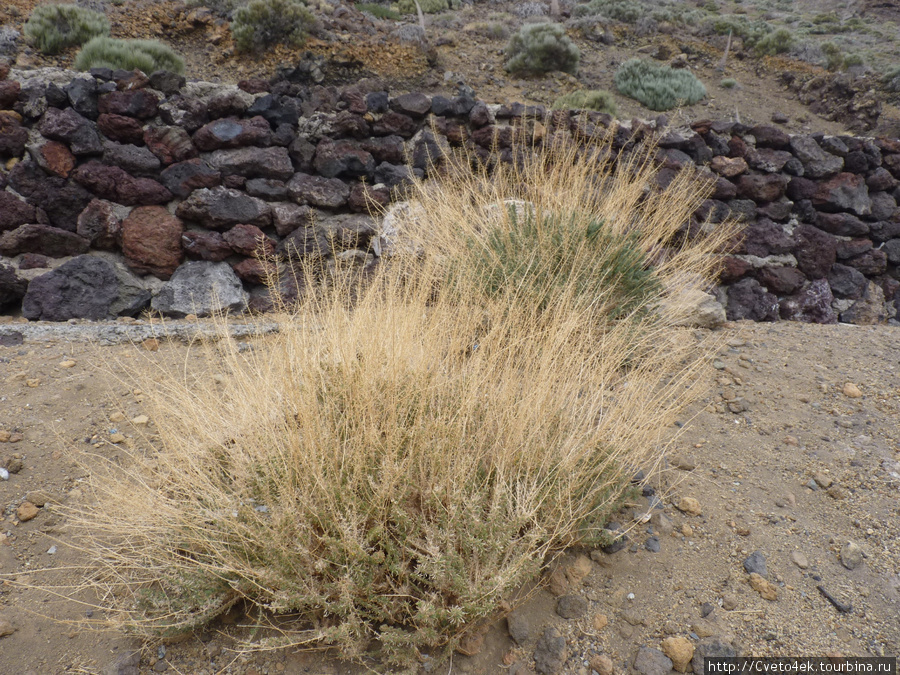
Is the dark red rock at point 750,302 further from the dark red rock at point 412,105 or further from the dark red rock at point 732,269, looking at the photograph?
the dark red rock at point 412,105

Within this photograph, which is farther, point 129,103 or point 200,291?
point 129,103

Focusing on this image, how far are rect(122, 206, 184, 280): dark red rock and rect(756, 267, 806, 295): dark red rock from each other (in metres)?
6.04

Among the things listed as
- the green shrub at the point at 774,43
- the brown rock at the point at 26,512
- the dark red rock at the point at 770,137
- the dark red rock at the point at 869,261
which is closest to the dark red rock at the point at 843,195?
the dark red rock at the point at 869,261

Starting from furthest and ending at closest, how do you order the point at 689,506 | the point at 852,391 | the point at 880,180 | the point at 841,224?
the point at 880,180
the point at 841,224
the point at 852,391
the point at 689,506

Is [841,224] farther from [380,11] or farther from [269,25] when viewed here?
[380,11]

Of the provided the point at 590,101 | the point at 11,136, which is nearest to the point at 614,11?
the point at 590,101

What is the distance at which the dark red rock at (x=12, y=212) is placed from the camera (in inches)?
169

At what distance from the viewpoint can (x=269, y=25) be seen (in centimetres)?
755

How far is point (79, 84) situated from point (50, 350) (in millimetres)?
2831

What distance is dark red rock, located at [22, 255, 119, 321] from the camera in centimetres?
404

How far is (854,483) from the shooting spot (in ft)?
7.86

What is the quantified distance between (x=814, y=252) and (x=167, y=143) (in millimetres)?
7048

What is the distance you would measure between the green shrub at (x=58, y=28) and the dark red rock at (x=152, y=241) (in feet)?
13.3

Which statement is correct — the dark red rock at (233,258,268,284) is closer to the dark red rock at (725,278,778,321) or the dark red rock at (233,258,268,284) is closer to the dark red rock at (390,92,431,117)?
→ the dark red rock at (390,92,431,117)
